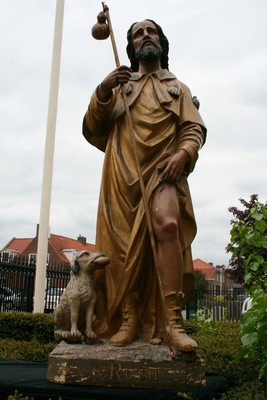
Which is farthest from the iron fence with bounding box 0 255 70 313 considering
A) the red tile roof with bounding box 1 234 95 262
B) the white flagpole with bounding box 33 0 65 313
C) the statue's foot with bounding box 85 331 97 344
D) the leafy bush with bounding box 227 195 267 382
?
the red tile roof with bounding box 1 234 95 262

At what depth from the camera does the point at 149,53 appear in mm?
4195

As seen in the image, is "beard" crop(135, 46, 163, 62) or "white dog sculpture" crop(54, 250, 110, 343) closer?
"white dog sculpture" crop(54, 250, 110, 343)

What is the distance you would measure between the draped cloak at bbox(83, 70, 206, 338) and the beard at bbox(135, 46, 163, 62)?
0.71 ft

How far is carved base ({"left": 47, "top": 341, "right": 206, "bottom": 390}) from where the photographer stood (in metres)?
3.22

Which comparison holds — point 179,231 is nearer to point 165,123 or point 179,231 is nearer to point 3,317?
point 165,123

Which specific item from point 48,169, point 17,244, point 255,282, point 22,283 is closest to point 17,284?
point 22,283

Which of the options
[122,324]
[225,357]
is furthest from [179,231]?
[225,357]

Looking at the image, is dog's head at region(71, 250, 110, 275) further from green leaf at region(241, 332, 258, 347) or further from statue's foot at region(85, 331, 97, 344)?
green leaf at region(241, 332, 258, 347)

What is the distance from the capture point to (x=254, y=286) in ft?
13.7

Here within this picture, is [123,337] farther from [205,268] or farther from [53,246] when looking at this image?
[205,268]

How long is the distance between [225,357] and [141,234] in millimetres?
1748

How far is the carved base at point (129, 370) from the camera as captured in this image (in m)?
3.22

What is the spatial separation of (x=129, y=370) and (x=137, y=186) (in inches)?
54.5

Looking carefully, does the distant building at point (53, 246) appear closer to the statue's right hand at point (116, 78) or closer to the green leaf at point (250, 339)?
the statue's right hand at point (116, 78)
